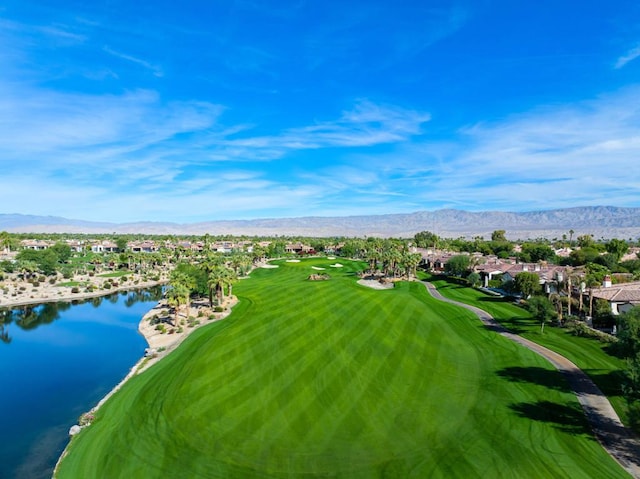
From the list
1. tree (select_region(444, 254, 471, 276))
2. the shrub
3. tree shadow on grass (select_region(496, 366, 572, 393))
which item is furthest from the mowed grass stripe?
tree (select_region(444, 254, 471, 276))

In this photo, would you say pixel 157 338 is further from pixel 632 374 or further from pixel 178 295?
pixel 632 374

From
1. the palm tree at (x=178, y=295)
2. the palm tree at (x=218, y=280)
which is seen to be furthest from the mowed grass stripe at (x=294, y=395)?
the palm tree at (x=218, y=280)

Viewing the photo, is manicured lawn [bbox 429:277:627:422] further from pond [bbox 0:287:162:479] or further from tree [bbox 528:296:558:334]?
pond [bbox 0:287:162:479]

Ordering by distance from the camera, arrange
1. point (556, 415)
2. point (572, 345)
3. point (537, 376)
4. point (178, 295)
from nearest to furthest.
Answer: point (556, 415), point (537, 376), point (572, 345), point (178, 295)

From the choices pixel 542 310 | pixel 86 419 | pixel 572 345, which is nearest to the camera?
pixel 86 419

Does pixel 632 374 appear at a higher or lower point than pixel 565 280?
lower

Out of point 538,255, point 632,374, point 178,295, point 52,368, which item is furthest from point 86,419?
point 538,255
